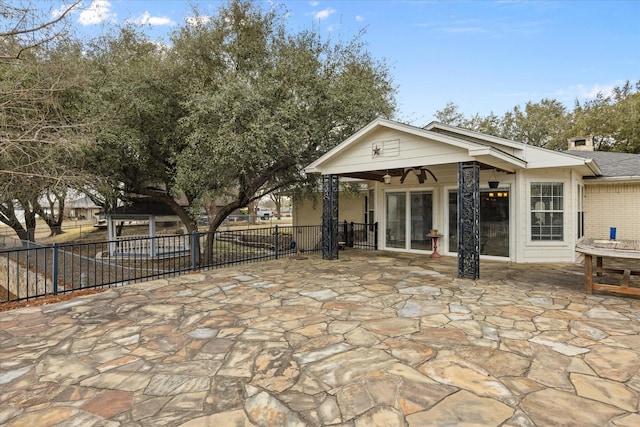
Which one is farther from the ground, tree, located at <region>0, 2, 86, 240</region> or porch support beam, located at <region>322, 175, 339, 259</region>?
tree, located at <region>0, 2, 86, 240</region>

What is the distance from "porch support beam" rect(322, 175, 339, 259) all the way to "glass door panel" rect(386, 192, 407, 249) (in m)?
2.39

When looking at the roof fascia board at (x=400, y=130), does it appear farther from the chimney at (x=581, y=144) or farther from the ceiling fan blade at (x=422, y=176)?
the chimney at (x=581, y=144)

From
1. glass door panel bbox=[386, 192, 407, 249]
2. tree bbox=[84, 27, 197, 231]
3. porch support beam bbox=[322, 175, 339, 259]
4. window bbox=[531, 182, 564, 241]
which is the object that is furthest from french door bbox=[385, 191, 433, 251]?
tree bbox=[84, 27, 197, 231]

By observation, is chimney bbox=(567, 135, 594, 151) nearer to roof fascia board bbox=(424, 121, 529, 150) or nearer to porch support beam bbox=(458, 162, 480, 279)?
roof fascia board bbox=(424, 121, 529, 150)

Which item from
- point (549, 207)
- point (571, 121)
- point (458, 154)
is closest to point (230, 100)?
point (458, 154)

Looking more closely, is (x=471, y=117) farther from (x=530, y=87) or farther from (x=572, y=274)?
(x=572, y=274)

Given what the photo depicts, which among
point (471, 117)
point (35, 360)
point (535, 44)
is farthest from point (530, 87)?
point (35, 360)

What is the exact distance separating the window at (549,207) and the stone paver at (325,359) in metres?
3.37

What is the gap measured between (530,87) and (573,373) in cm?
1857

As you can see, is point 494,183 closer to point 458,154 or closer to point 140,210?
point 458,154

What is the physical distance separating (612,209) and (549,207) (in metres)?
2.70

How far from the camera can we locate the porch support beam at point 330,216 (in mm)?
9211

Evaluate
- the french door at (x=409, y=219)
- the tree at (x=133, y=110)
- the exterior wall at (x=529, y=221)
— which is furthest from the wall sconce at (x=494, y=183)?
the tree at (x=133, y=110)

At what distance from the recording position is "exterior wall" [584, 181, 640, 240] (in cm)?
923
